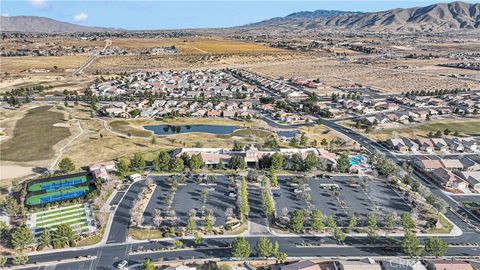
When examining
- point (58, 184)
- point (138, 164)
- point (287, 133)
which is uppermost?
point (287, 133)

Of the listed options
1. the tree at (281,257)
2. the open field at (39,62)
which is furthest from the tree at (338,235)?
the open field at (39,62)

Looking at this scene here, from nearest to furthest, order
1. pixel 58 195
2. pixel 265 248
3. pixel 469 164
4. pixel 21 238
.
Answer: pixel 265 248 < pixel 21 238 < pixel 58 195 < pixel 469 164

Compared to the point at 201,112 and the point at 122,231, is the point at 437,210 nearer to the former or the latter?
the point at 122,231

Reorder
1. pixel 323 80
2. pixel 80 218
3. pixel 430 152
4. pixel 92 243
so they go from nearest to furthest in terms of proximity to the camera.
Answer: pixel 92 243 < pixel 80 218 < pixel 430 152 < pixel 323 80

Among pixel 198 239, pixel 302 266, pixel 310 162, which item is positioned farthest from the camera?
pixel 310 162

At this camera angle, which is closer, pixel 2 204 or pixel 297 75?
pixel 2 204

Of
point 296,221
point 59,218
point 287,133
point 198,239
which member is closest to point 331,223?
point 296,221

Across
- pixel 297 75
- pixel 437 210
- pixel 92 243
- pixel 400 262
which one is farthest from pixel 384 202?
pixel 297 75

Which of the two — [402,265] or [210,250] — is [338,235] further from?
[210,250]

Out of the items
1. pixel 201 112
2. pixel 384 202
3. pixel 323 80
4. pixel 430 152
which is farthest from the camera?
pixel 323 80
